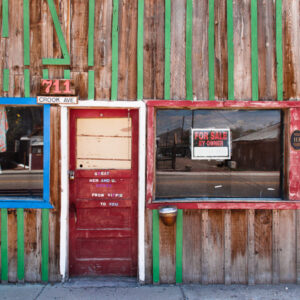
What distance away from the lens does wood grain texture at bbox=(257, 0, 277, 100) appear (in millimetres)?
3812

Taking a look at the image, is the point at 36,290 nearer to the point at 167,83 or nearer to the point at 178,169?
the point at 178,169

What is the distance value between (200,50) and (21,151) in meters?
2.96

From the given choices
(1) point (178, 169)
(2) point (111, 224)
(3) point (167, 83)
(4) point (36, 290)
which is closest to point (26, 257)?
(4) point (36, 290)

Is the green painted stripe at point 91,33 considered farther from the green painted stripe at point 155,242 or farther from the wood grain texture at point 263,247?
the wood grain texture at point 263,247

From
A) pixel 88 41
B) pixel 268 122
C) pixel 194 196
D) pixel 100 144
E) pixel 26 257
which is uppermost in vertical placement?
pixel 88 41

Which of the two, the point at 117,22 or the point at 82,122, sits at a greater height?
the point at 117,22

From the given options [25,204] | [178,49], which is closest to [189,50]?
[178,49]

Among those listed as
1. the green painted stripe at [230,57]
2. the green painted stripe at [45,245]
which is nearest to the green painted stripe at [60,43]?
the green painted stripe at [45,245]

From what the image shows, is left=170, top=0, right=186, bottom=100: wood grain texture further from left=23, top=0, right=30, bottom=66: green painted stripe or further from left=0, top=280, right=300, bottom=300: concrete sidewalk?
left=0, top=280, right=300, bottom=300: concrete sidewalk

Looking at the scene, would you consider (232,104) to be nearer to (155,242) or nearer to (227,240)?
(227,240)

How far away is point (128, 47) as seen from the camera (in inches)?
148

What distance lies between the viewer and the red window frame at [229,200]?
147 inches

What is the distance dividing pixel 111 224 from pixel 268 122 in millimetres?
2751

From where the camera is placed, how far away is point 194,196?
12.8 ft
